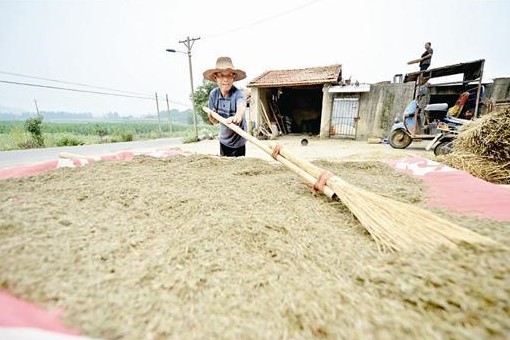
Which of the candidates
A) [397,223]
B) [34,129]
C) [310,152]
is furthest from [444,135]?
[34,129]

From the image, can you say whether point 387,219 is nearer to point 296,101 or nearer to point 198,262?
point 198,262

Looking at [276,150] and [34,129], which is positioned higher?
[276,150]

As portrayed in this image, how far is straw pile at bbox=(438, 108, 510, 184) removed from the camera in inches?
87.6

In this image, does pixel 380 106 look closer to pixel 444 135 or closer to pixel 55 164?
pixel 444 135

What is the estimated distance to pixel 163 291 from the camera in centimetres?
60

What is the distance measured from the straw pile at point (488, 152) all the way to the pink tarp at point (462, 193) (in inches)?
28.5

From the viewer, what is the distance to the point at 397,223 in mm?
889

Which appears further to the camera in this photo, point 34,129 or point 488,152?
point 34,129

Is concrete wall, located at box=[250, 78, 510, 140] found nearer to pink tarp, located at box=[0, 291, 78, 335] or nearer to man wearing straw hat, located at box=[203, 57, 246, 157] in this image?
man wearing straw hat, located at box=[203, 57, 246, 157]

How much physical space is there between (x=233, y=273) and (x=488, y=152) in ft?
9.37

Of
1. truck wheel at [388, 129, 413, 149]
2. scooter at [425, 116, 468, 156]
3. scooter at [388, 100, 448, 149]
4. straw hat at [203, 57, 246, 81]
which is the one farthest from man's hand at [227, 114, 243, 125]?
truck wheel at [388, 129, 413, 149]

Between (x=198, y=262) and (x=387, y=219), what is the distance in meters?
0.68

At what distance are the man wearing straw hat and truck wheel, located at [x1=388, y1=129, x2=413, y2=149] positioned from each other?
4.82m

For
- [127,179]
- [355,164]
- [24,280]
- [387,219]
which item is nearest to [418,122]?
[355,164]
